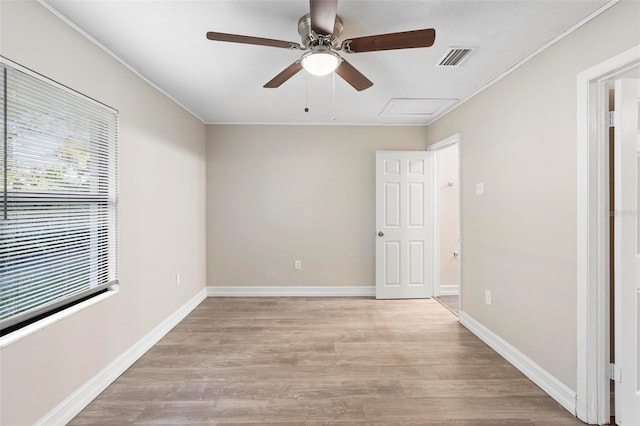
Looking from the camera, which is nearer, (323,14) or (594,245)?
(323,14)

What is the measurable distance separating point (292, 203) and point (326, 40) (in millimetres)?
2841

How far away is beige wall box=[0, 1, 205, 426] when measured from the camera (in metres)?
1.63

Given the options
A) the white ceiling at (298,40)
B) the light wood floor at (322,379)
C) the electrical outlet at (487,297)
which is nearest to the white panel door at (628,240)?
the light wood floor at (322,379)

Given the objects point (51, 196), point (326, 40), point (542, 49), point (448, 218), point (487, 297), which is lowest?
point (487, 297)

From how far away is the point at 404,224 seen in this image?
436 cm

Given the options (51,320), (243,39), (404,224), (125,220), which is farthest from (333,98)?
(51,320)

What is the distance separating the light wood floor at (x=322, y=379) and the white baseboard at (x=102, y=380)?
6 cm

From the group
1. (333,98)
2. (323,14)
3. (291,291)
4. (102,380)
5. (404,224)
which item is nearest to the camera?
(323,14)

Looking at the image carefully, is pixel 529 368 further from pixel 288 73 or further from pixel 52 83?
pixel 52 83

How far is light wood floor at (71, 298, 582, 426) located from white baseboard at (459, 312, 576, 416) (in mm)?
60

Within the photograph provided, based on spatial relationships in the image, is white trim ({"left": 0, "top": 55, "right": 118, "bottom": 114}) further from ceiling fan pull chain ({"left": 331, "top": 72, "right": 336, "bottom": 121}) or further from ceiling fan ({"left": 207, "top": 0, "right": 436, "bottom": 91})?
ceiling fan pull chain ({"left": 331, "top": 72, "right": 336, "bottom": 121})

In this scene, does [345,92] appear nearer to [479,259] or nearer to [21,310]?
[479,259]

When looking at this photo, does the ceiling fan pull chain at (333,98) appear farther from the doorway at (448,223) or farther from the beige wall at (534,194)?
the doorway at (448,223)

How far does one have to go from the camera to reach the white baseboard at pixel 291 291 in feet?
14.5
